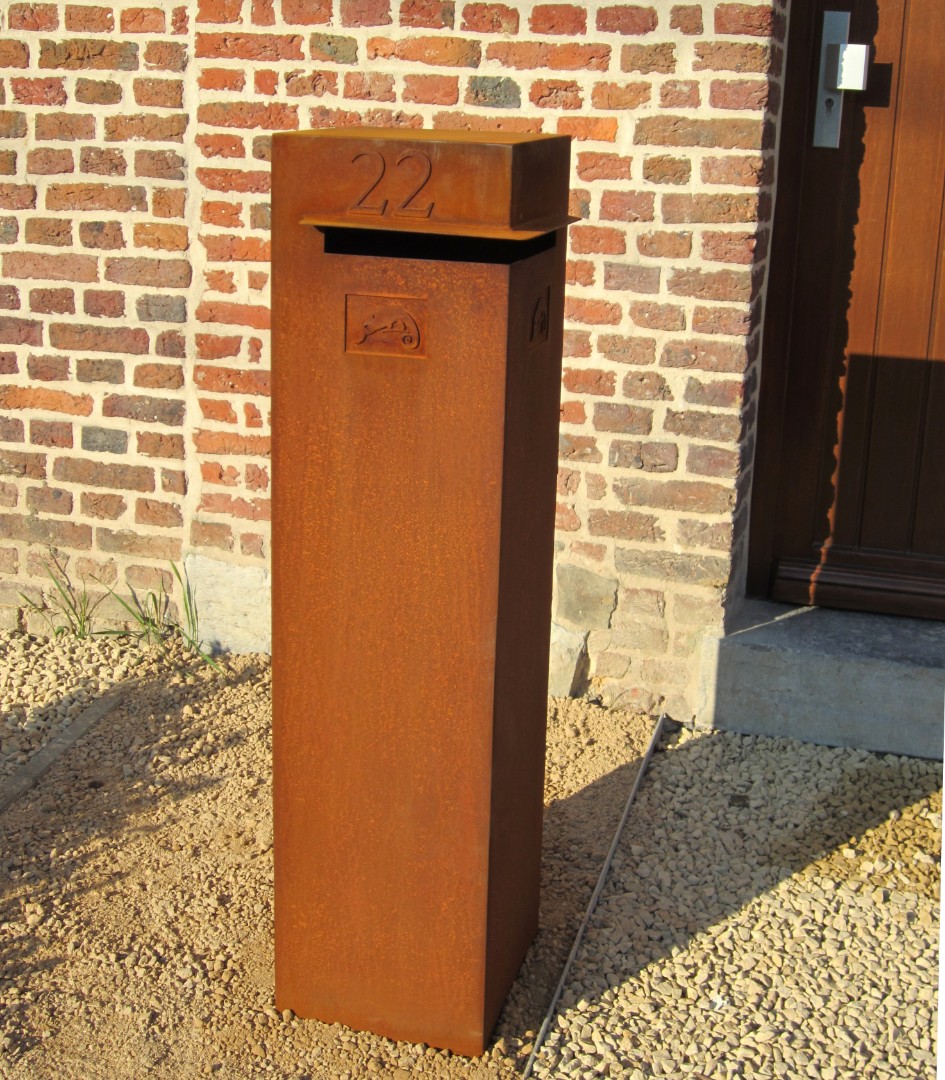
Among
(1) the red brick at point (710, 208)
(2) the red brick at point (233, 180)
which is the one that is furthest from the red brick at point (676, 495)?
(2) the red brick at point (233, 180)

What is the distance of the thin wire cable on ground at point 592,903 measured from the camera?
283 centimetres

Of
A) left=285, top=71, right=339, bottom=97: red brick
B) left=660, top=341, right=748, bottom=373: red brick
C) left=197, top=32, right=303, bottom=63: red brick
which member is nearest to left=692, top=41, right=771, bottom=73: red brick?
left=660, top=341, right=748, bottom=373: red brick

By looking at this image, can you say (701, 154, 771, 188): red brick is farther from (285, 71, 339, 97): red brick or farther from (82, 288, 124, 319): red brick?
(82, 288, 124, 319): red brick

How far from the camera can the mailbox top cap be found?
2264 mm

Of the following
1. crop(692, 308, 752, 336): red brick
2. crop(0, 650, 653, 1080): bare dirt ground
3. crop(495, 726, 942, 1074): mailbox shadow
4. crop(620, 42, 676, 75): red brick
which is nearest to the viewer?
crop(0, 650, 653, 1080): bare dirt ground

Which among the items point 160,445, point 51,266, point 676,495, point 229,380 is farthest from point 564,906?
point 51,266

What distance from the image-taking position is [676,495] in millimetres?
4066

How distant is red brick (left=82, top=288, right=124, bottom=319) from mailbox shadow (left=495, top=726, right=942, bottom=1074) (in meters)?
2.15

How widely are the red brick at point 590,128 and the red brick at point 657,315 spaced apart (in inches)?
18.6

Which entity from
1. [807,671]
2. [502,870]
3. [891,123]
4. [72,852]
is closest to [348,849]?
[502,870]

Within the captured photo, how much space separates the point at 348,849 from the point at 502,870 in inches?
12.5

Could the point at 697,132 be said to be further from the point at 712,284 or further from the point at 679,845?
the point at 679,845

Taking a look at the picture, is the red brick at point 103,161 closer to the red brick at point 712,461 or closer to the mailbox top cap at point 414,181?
the red brick at point 712,461

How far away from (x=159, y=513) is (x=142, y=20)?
5.12ft
